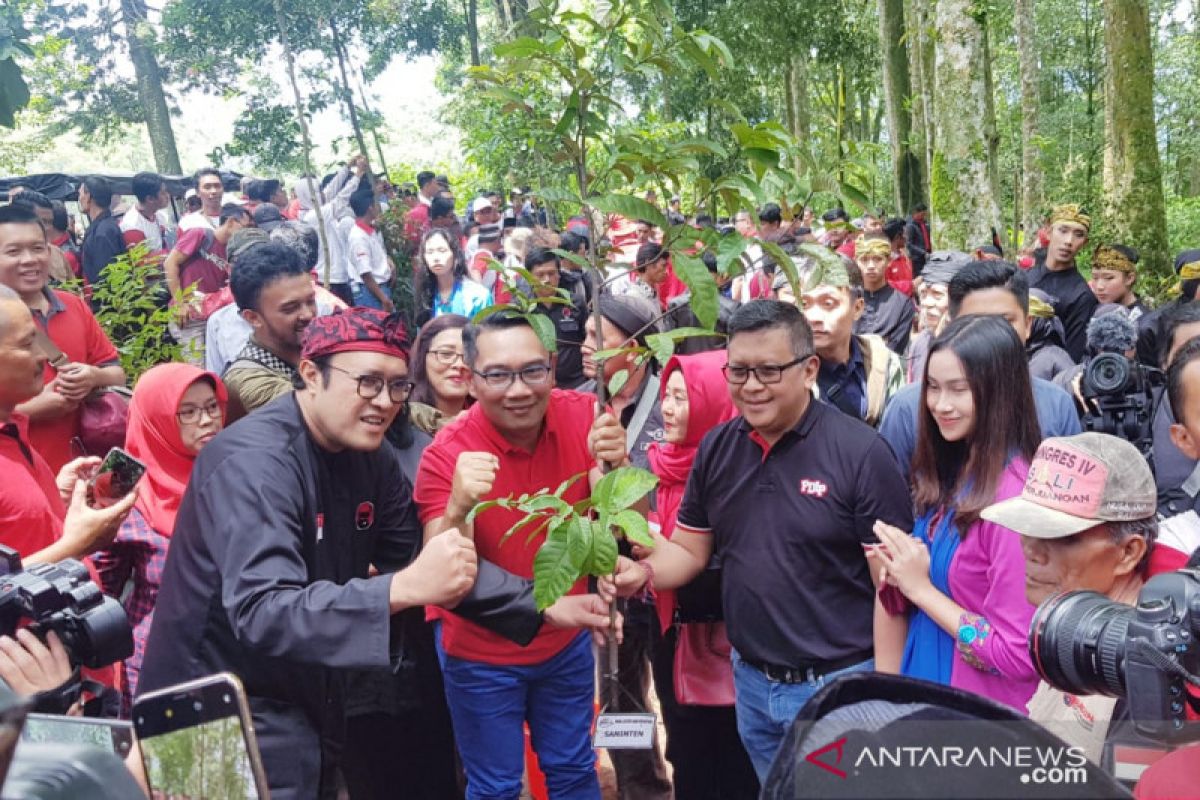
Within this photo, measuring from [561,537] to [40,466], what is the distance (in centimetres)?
188

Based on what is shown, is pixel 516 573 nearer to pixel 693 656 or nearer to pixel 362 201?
pixel 693 656

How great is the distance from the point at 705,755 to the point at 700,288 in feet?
6.85

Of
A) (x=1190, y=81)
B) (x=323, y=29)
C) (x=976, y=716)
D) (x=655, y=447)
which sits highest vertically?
(x=323, y=29)

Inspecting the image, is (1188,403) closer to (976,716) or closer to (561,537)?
(561,537)

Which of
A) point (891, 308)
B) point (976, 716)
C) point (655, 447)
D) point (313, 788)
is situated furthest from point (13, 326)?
point (891, 308)

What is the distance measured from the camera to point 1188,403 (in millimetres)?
2525

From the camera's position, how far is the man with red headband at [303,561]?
213 centimetres

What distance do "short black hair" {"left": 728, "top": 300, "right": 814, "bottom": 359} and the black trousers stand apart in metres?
1.30

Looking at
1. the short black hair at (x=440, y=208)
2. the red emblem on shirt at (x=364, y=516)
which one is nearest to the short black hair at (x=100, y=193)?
the short black hair at (x=440, y=208)

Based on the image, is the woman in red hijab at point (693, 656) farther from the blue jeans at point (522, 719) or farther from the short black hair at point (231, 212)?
the short black hair at point (231, 212)

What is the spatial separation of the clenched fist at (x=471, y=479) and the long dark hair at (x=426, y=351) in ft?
5.24

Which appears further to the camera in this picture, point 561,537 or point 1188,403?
Answer: point 1188,403

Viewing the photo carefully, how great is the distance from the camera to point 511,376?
295cm

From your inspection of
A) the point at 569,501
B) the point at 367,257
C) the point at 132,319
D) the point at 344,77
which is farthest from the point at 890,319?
the point at 344,77
